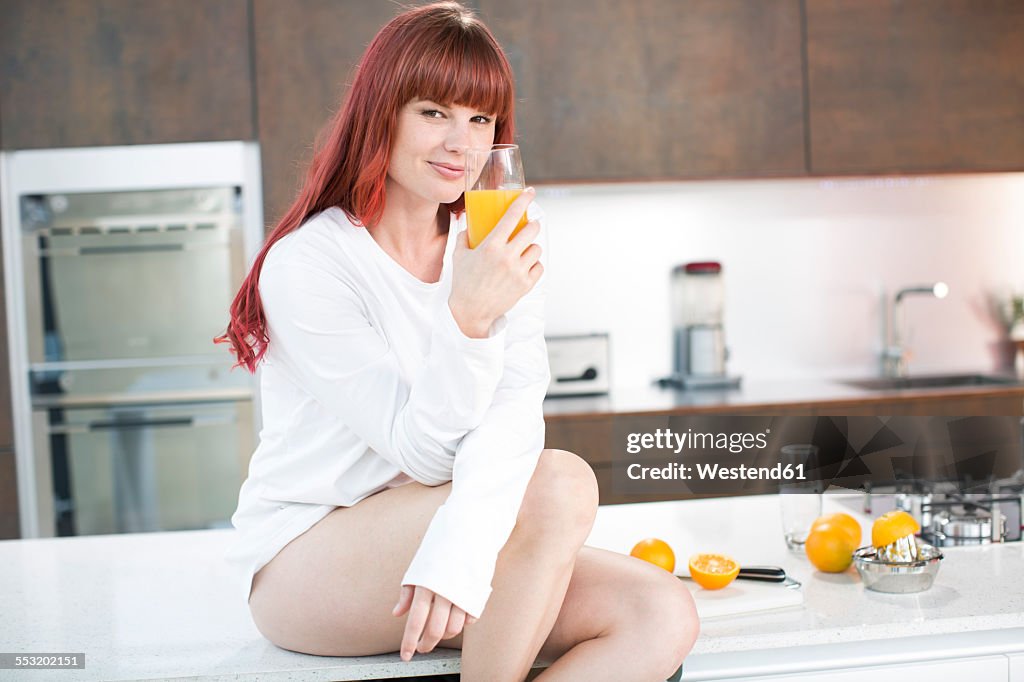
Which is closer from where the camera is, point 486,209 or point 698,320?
point 486,209

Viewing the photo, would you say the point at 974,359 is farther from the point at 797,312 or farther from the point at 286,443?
the point at 286,443

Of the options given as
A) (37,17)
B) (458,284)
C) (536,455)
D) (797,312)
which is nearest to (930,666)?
(536,455)

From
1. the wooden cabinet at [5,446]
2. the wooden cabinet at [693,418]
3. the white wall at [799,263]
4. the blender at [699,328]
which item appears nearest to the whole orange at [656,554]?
the wooden cabinet at [693,418]

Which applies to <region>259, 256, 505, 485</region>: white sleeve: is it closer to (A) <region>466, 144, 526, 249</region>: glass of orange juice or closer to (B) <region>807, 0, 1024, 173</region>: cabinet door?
(A) <region>466, 144, 526, 249</region>: glass of orange juice

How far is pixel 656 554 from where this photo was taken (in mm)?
1542

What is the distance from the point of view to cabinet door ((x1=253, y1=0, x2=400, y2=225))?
3.17 meters

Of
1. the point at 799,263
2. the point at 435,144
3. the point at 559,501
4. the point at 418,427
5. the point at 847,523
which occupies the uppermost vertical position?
the point at 435,144

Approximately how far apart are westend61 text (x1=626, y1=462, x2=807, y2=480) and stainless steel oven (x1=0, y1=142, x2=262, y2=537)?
1.40 meters

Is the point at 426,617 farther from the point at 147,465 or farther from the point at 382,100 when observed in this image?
the point at 147,465

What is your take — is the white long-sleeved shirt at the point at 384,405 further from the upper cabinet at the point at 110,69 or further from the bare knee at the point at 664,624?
the upper cabinet at the point at 110,69

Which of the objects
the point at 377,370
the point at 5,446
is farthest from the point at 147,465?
the point at 377,370

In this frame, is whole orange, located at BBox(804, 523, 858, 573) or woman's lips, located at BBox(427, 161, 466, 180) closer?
woman's lips, located at BBox(427, 161, 466, 180)

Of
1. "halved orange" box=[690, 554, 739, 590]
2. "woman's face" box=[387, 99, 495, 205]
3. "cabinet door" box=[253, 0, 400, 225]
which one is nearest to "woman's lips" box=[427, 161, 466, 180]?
"woman's face" box=[387, 99, 495, 205]

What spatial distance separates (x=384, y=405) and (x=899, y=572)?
0.79 meters
